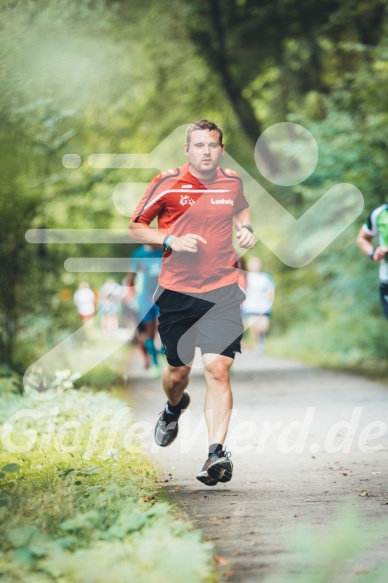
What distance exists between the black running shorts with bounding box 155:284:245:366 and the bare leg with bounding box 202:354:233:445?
0.07 metres

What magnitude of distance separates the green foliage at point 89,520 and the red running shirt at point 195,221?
135cm

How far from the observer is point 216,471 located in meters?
6.09

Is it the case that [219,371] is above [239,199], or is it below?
below

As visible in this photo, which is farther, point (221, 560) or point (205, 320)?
point (205, 320)

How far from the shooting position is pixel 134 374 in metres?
16.6

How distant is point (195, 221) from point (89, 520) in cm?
254

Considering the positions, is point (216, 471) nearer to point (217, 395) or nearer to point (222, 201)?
point (217, 395)

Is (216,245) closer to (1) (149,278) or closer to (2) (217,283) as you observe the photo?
(2) (217,283)

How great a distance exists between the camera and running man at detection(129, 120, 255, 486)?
6.50 meters

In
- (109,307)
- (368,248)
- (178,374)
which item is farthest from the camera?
(109,307)

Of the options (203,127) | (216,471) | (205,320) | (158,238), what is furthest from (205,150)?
(216,471)

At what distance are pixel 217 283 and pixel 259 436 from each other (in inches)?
101

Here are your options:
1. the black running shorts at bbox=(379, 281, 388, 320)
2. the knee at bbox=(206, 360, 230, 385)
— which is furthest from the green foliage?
the black running shorts at bbox=(379, 281, 388, 320)

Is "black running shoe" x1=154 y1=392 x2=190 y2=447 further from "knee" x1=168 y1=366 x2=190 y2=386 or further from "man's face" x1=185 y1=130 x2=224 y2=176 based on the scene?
"man's face" x1=185 y1=130 x2=224 y2=176
